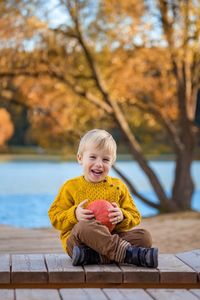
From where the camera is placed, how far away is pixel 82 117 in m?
14.9

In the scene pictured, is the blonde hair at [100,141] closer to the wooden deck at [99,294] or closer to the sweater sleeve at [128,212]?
the sweater sleeve at [128,212]

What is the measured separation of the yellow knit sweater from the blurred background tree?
818cm

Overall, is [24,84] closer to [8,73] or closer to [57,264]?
[8,73]

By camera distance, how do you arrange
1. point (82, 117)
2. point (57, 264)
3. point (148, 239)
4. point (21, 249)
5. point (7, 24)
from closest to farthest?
1. point (57, 264)
2. point (148, 239)
3. point (21, 249)
4. point (7, 24)
5. point (82, 117)

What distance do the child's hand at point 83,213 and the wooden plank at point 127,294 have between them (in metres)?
0.54

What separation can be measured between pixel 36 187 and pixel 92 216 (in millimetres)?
24427

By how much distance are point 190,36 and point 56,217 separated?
9.19 m

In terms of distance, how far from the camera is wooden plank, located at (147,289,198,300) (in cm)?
332

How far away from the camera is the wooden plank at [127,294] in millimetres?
3301

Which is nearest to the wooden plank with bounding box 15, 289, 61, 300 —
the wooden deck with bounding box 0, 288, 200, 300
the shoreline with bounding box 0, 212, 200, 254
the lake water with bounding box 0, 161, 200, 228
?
the wooden deck with bounding box 0, 288, 200, 300

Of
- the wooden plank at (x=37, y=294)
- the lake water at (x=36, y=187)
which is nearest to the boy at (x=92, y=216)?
the wooden plank at (x=37, y=294)

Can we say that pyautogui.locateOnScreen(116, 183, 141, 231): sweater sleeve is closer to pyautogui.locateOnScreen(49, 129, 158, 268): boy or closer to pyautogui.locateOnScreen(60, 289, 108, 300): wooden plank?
pyautogui.locateOnScreen(49, 129, 158, 268): boy

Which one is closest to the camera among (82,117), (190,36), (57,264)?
(57,264)

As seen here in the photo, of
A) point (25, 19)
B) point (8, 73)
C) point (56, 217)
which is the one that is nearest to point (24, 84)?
point (8, 73)
